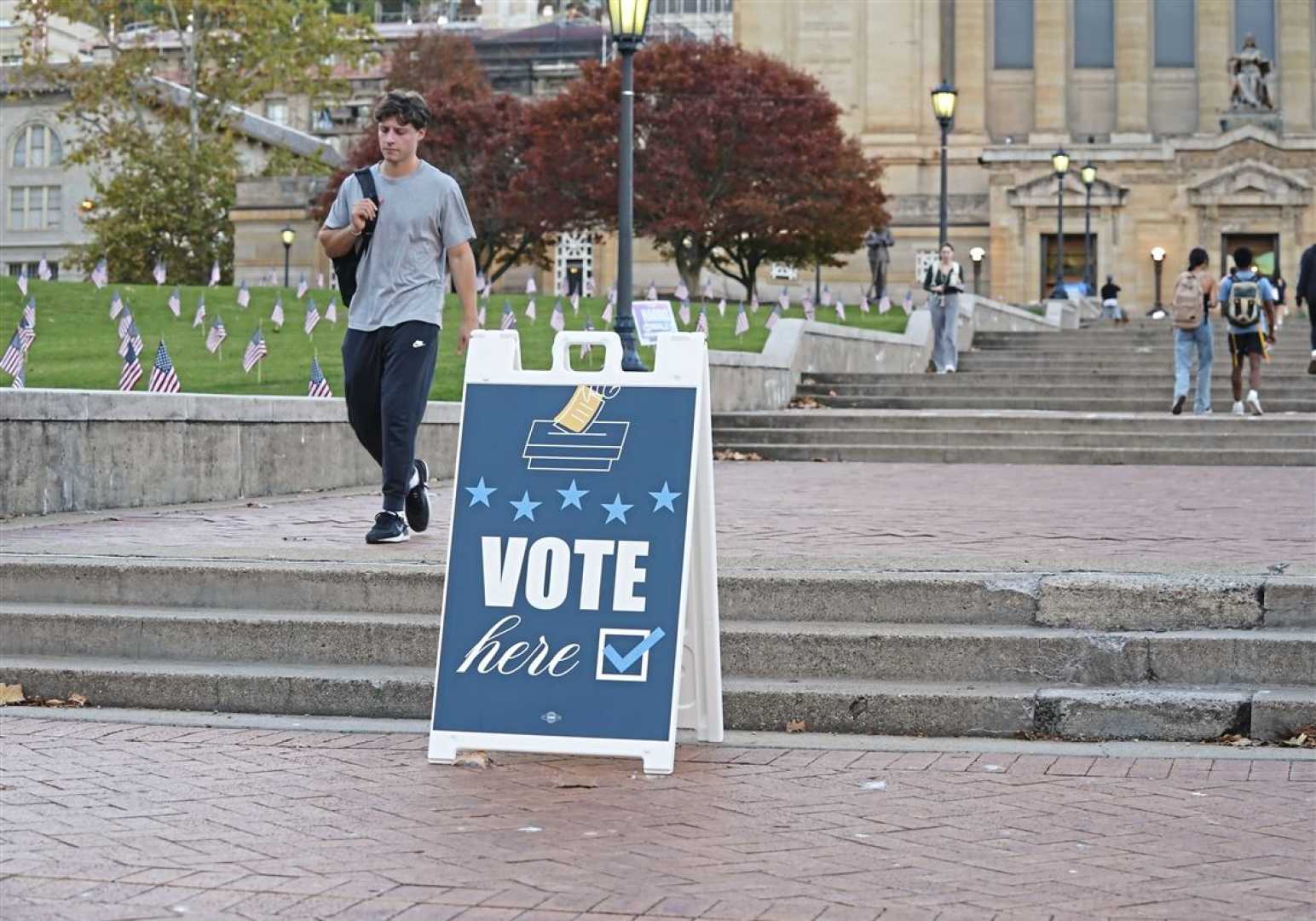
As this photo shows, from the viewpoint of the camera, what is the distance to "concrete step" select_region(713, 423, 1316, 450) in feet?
66.8

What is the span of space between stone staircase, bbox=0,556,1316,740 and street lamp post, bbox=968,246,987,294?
5874 cm

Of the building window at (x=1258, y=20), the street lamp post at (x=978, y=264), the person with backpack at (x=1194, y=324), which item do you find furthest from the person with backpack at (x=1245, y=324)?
the building window at (x=1258, y=20)

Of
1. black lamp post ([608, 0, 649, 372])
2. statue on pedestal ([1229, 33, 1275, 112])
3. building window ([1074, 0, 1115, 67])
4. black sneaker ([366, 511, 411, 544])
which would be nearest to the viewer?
black sneaker ([366, 511, 411, 544])

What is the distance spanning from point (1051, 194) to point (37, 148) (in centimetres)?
4139

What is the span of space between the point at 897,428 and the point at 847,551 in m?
11.8

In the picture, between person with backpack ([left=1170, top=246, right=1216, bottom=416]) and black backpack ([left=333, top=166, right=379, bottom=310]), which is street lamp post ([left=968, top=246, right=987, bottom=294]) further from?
black backpack ([left=333, top=166, right=379, bottom=310])

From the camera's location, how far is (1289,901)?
16.4 ft

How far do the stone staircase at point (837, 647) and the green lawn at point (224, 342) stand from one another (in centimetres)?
1064

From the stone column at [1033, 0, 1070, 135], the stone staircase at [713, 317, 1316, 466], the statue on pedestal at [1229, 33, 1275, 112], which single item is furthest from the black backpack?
the stone column at [1033, 0, 1070, 135]

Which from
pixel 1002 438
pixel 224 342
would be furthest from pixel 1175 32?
pixel 1002 438

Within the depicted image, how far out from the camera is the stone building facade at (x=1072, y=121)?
218 ft

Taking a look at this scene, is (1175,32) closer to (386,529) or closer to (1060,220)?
(1060,220)

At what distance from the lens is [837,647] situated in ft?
25.1

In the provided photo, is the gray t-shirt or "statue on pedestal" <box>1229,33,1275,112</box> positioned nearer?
the gray t-shirt
